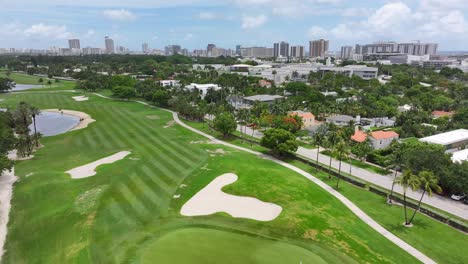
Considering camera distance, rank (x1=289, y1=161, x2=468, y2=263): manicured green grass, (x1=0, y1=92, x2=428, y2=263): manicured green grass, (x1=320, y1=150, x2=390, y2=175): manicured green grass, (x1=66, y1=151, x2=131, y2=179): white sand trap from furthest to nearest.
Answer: (x1=320, y1=150, x2=390, y2=175): manicured green grass < (x1=66, y1=151, x2=131, y2=179): white sand trap < (x1=289, y1=161, x2=468, y2=263): manicured green grass < (x1=0, y1=92, x2=428, y2=263): manicured green grass

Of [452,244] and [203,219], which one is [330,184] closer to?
[452,244]

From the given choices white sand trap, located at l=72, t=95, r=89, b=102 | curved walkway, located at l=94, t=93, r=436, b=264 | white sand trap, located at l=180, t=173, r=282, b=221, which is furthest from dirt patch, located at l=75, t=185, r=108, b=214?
white sand trap, located at l=72, t=95, r=89, b=102

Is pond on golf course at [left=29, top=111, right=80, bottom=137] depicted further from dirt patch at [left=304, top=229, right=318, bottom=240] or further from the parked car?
the parked car

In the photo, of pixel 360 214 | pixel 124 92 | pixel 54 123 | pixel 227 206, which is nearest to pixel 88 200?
pixel 227 206

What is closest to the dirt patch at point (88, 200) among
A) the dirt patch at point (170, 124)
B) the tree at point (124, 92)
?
the dirt patch at point (170, 124)

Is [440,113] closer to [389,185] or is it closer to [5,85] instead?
[389,185]

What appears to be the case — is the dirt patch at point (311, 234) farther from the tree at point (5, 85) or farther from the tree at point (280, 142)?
the tree at point (5, 85)
